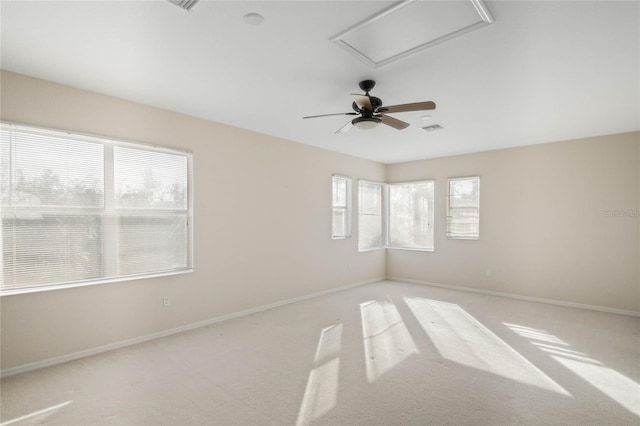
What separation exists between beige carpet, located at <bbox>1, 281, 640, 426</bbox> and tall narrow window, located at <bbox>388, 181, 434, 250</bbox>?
2654mm

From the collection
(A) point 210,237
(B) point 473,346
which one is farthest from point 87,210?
(B) point 473,346

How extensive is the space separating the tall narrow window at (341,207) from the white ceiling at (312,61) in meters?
2.04

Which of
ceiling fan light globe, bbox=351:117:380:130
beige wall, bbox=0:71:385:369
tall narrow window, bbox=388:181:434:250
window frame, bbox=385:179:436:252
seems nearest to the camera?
beige wall, bbox=0:71:385:369

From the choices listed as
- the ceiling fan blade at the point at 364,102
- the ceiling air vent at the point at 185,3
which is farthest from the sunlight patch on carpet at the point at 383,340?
the ceiling air vent at the point at 185,3

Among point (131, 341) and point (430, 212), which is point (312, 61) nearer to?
point (131, 341)

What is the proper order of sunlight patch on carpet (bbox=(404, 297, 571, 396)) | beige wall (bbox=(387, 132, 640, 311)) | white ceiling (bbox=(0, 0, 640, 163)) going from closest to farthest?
white ceiling (bbox=(0, 0, 640, 163)) → sunlight patch on carpet (bbox=(404, 297, 571, 396)) → beige wall (bbox=(387, 132, 640, 311))

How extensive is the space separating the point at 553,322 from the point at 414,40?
409 centimetres

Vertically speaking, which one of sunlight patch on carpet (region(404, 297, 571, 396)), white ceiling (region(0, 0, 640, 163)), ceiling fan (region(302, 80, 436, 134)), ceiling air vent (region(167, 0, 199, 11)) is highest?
ceiling air vent (region(167, 0, 199, 11))

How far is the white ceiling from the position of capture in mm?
2035

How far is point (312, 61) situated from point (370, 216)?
4.64m

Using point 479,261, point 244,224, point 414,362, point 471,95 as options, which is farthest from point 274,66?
point 479,261

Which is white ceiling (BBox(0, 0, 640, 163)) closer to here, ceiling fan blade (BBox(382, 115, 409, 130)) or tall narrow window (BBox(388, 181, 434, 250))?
ceiling fan blade (BBox(382, 115, 409, 130))

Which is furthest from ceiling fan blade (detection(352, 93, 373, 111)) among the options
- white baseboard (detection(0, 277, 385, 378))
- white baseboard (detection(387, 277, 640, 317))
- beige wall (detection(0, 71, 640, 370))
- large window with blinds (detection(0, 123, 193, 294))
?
white baseboard (detection(387, 277, 640, 317))

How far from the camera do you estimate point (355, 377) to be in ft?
9.07
